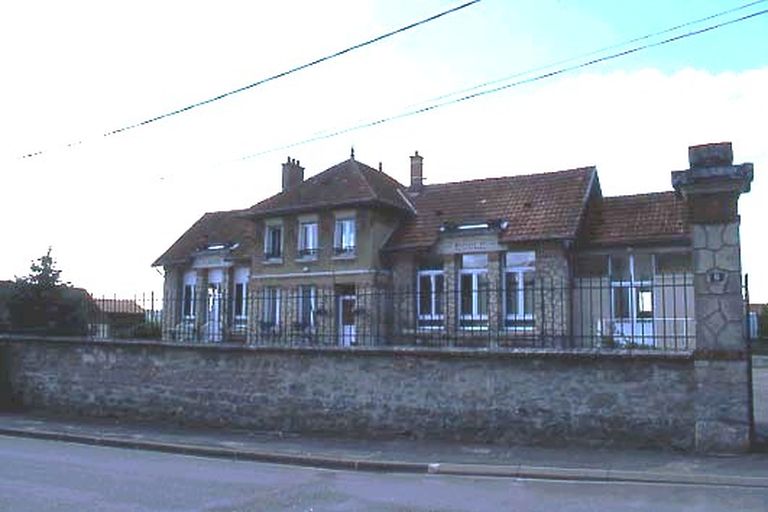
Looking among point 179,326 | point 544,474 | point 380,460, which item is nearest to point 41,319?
point 179,326

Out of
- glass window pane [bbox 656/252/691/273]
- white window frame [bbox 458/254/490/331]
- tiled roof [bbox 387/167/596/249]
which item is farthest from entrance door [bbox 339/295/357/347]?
glass window pane [bbox 656/252/691/273]

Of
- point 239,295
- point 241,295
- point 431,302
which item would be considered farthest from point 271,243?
point 431,302

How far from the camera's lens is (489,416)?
1331 cm

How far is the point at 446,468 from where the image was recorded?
37.4 feet

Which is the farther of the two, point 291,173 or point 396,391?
point 291,173

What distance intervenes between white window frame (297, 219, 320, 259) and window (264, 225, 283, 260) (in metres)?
1.12

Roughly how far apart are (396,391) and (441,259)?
17230 millimetres

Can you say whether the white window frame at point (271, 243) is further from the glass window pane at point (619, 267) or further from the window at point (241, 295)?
the glass window pane at point (619, 267)

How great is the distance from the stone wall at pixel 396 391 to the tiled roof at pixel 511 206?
1502 centimetres

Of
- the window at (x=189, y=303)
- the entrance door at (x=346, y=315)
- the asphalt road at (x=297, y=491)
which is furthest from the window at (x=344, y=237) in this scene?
the asphalt road at (x=297, y=491)

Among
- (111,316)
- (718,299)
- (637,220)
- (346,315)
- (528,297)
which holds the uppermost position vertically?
(637,220)

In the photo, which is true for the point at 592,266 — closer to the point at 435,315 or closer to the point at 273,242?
the point at 435,315

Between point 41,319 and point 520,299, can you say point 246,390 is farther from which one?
point 520,299

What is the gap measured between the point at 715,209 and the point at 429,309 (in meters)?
19.0
